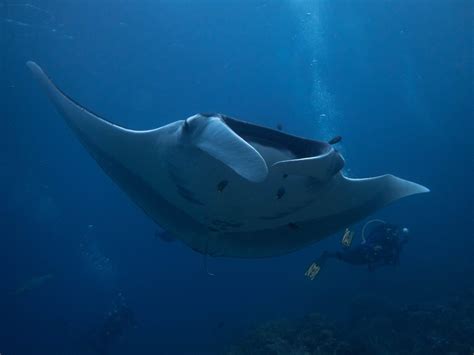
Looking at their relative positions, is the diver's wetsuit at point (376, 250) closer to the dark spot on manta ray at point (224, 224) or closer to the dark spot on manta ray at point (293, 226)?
the dark spot on manta ray at point (293, 226)

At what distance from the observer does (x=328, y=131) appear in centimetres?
5106

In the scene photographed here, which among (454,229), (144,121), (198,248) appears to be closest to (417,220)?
(454,229)

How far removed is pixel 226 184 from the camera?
2834 millimetres

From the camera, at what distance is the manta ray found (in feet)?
7.89

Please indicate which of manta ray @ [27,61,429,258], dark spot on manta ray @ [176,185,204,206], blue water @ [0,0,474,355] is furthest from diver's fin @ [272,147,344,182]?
blue water @ [0,0,474,355]

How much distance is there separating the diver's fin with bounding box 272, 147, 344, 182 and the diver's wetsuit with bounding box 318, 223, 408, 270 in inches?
305

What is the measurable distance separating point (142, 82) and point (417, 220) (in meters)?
28.8

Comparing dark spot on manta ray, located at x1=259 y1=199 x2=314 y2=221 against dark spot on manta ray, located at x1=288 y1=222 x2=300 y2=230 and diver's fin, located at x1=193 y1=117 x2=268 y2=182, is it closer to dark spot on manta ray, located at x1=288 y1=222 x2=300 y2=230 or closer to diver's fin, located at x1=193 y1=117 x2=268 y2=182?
dark spot on manta ray, located at x1=288 y1=222 x2=300 y2=230

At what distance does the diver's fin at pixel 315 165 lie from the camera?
2.04m

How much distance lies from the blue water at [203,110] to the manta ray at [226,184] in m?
11.1

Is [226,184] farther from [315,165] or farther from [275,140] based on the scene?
[315,165]

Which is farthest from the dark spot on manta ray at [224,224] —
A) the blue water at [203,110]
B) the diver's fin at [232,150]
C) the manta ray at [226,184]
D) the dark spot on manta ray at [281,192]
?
the blue water at [203,110]

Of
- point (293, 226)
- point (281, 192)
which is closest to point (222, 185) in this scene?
point (281, 192)

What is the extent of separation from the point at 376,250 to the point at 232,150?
908cm
